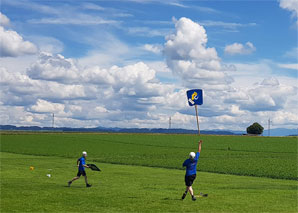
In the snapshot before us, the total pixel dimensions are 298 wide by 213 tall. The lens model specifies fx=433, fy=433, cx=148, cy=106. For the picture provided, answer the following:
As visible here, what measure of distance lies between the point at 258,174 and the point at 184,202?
20239 mm

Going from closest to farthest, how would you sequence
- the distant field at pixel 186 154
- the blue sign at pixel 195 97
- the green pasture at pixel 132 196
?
the green pasture at pixel 132 196 < the blue sign at pixel 195 97 < the distant field at pixel 186 154

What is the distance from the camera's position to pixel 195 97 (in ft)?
79.4

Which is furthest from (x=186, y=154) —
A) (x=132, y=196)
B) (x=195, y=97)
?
(x=195, y=97)

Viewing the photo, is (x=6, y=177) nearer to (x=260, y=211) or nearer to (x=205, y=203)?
(x=205, y=203)

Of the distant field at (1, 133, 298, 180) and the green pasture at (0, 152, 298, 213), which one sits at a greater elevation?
the distant field at (1, 133, 298, 180)

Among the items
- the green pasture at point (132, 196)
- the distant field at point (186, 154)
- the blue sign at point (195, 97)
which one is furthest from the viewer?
the distant field at point (186, 154)

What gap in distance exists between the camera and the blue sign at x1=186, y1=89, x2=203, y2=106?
23984 millimetres

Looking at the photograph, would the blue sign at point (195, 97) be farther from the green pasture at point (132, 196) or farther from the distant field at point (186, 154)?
the distant field at point (186, 154)

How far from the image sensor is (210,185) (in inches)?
1217

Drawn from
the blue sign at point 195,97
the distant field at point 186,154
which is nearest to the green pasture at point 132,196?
the blue sign at point 195,97

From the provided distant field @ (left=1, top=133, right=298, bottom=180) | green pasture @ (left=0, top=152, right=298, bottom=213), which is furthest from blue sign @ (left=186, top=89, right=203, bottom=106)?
distant field @ (left=1, top=133, right=298, bottom=180)

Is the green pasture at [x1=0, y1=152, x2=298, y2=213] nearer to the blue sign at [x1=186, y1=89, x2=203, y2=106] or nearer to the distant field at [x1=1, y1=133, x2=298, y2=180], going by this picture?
the blue sign at [x1=186, y1=89, x2=203, y2=106]

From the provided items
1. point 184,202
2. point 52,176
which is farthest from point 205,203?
point 52,176

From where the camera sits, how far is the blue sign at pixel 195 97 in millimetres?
23984
